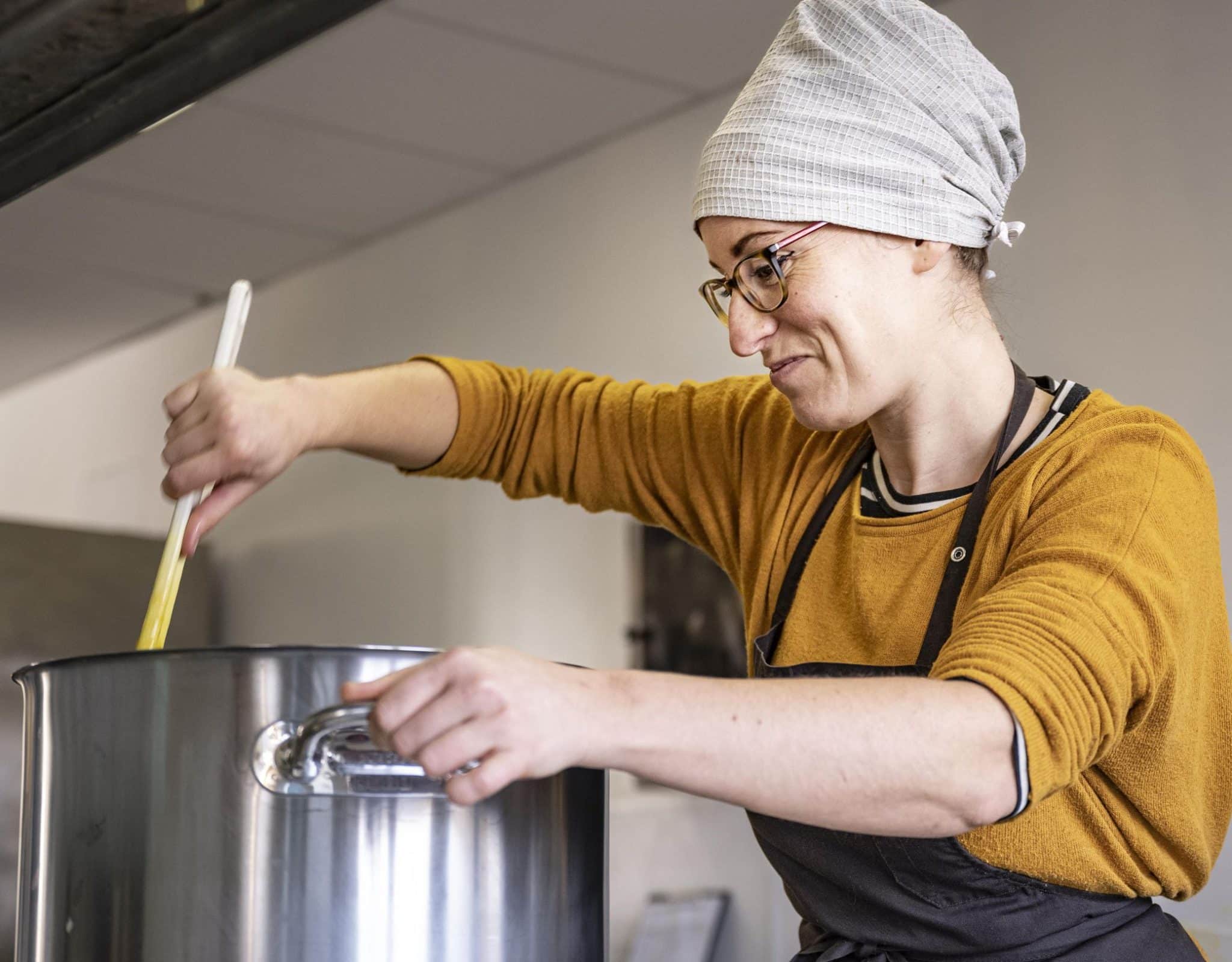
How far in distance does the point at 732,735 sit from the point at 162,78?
57 cm

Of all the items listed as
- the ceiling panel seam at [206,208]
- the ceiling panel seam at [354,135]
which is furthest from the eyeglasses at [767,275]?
the ceiling panel seam at [206,208]

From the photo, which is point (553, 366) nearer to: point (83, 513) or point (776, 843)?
point (83, 513)

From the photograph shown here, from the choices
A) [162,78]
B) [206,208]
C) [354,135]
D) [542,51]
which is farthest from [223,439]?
[206,208]

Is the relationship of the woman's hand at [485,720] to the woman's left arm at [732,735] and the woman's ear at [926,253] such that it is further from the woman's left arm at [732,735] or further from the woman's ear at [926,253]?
the woman's ear at [926,253]

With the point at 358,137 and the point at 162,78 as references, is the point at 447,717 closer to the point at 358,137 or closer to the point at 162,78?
the point at 162,78

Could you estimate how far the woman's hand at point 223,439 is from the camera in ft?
3.23

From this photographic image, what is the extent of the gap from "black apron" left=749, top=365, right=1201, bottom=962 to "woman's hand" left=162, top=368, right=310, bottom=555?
392 millimetres

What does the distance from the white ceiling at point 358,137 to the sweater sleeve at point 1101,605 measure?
184cm

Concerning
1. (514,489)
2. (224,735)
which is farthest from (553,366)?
(224,735)

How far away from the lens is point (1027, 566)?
2.66ft

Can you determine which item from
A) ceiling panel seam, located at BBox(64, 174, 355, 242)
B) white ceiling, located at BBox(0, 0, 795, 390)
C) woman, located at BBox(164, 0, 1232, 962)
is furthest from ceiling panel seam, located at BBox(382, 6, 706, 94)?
woman, located at BBox(164, 0, 1232, 962)

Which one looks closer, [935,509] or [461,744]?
[461,744]

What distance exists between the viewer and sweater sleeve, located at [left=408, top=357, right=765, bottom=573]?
1212 millimetres

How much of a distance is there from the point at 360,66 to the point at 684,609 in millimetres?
1227
